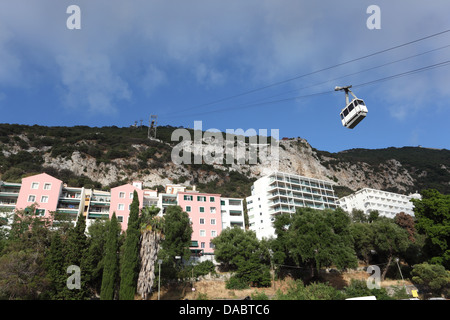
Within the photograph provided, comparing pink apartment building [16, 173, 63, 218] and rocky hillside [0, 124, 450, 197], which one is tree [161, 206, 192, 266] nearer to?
pink apartment building [16, 173, 63, 218]

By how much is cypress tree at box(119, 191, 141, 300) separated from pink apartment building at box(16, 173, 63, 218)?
30.4 metres

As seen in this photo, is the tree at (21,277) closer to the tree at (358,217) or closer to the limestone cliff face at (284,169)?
the limestone cliff face at (284,169)

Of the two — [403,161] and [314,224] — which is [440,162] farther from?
[314,224]

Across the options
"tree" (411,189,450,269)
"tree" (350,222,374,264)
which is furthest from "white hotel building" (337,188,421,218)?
"tree" (411,189,450,269)

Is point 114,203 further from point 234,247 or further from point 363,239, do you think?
point 363,239

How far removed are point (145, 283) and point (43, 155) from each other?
85.4 metres

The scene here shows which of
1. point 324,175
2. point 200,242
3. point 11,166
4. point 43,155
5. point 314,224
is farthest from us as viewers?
point 324,175

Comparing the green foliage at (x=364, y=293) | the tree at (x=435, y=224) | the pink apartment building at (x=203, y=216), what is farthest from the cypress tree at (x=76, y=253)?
the tree at (x=435, y=224)

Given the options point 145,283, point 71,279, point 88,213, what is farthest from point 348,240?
point 88,213

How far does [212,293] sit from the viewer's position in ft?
138

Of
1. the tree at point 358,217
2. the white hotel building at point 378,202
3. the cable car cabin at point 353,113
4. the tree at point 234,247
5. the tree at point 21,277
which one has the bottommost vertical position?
the tree at point 21,277

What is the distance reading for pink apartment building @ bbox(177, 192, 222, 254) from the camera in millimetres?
59281

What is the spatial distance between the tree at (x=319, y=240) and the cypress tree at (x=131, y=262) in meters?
24.5

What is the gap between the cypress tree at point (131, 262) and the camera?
3312 centimetres
